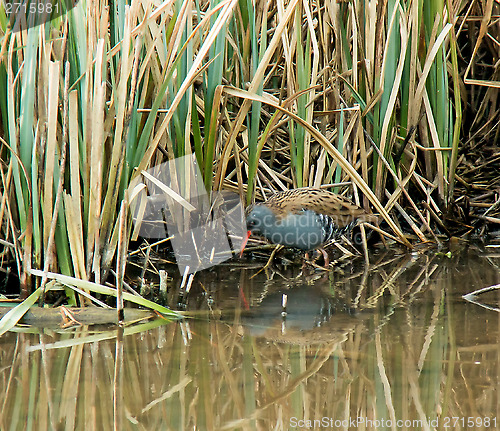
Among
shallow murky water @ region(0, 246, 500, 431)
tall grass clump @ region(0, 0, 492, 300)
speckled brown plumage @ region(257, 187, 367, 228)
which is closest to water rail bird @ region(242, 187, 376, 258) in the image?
speckled brown plumage @ region(257, 187, 367, 228)

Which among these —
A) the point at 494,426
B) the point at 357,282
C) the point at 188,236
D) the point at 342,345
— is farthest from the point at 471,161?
the point at 494,426

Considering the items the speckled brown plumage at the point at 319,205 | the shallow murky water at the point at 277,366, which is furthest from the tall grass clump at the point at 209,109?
the shallow murky water at the point at 277,366

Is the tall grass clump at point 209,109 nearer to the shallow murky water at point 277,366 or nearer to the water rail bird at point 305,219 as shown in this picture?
the water rail bird at point 305,219

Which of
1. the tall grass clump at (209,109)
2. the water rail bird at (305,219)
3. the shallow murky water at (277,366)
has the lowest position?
the shallow murky water at (277,366)

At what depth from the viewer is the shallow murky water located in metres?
2.10

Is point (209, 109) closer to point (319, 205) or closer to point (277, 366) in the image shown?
point (319, 205)

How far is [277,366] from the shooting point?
8.13ft

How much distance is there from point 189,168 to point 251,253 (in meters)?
0.80

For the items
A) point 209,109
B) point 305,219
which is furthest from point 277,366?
point 209,109

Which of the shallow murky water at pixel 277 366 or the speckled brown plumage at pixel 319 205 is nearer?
the shallow murky water at pixel 277 366

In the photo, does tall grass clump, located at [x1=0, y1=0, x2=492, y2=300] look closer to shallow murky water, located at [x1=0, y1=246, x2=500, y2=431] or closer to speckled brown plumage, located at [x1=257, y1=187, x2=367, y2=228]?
speckled brown plumage, located at [x1=257, y1=187, x2=367, y2=228]

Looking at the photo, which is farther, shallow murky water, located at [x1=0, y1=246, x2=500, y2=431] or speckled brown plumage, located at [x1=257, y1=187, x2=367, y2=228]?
speckled brown plumage, located at [x1=257, y1=187, x2=367, y2=228]

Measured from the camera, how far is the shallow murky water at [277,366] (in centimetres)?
210

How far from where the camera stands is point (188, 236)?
3781 mm
